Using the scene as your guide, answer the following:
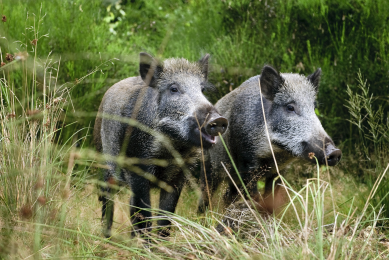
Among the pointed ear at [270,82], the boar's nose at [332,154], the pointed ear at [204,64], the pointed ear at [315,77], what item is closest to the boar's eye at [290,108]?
the pointed ear at [270,82]

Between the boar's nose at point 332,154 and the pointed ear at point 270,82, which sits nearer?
the boar's nose at point 332,154

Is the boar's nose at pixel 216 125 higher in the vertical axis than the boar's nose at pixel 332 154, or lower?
higher

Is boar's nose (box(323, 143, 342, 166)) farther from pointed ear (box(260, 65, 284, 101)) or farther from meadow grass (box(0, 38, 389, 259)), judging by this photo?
pointed ear (box(260, 65, 284, 101))

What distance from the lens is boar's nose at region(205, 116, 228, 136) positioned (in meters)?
3.70

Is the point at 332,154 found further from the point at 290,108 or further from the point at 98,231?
the point at 98,231

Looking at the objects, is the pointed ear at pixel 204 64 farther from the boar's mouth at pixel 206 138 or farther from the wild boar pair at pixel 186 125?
the boar's mouth at pixel 206 138

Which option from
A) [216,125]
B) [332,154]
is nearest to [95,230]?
[216,125]

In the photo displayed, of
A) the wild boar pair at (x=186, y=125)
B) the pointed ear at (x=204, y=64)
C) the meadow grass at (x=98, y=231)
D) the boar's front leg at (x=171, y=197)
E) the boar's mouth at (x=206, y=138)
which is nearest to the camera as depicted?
the meadow grass at (x=98, y=231)

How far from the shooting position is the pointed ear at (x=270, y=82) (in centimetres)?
442

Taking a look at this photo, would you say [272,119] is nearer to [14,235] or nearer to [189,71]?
[189,71]

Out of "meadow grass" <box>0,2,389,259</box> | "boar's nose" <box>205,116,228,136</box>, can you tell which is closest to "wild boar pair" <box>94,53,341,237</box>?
"boar's nose" <box>205,116,228,136</box>

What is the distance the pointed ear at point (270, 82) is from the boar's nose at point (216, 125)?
2.96ft

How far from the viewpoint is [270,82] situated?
4465 millimetres

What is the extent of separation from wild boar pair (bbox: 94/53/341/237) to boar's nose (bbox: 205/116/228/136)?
0.23m
